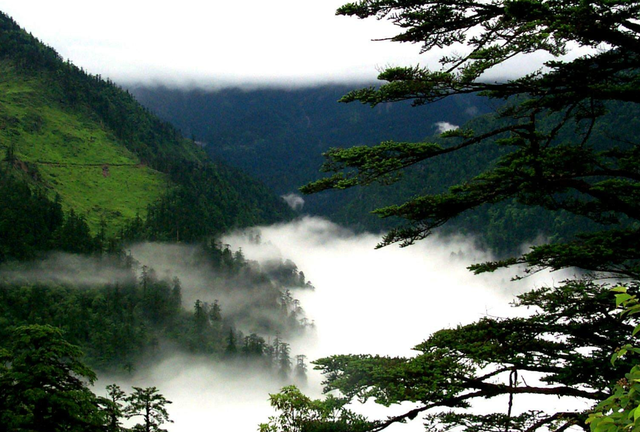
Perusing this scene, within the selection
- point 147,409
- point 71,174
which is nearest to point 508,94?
point 147,409

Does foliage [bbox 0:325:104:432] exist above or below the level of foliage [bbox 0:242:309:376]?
above

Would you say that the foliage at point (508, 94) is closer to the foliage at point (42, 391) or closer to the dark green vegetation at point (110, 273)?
the foliage at point (42, 391)

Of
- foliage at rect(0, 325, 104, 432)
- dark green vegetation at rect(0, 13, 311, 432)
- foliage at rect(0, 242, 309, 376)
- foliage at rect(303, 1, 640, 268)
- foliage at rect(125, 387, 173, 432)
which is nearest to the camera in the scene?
foliage at rect(303, 1, 640, 268)

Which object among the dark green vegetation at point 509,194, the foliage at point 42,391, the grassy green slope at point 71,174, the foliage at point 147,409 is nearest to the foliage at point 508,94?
the dark green vegetation at point 509,194

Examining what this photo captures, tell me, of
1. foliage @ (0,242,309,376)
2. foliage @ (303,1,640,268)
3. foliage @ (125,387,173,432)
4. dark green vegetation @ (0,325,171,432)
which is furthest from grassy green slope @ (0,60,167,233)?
foliage @ (303,1,640,268)

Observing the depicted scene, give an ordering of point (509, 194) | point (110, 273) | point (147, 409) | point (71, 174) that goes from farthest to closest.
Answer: point (71, 174) < point (110, 273) < point (147, 409) < point (509, 194)

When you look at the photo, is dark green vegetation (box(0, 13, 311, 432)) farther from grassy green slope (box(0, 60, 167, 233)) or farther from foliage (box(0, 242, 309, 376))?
grassy green slope (box(0, 60, 167, 233))

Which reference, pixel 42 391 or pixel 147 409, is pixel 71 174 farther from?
pixel 42 391

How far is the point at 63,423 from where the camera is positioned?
15672 mm

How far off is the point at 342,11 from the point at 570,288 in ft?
22.0

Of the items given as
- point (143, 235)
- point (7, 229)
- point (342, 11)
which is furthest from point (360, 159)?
point (143, 235)

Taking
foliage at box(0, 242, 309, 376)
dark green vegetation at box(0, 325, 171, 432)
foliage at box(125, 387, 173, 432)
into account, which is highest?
dark green vegetation at box(0, 325, 171, 432)

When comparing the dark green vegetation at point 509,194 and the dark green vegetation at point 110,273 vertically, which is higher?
the dark green vegetation at point 509,194

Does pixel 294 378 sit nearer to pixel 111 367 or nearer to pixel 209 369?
pixel 209 369
